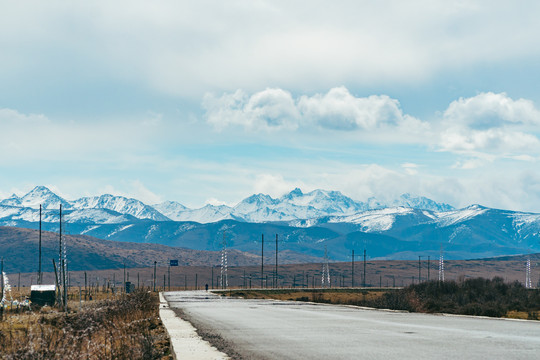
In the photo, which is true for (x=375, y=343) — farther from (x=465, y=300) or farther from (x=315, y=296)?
(x=315, y=296)

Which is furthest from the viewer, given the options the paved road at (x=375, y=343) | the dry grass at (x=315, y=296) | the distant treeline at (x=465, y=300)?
the dry grass at (x=315, y=296)

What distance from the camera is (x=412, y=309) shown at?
37.4 m

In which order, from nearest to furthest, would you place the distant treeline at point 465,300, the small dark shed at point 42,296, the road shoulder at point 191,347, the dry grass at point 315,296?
the road shoulder at point 191,347 → the distant treeline at point 465,300 → the small dark shed at point 42,296 → the dry grass at point 315,296

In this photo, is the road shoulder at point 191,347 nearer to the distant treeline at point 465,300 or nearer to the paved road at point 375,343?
the paved road at point 375,343

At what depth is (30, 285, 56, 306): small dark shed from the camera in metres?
58.6

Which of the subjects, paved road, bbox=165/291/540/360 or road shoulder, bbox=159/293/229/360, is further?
paved road, bbox=165/291/540/360

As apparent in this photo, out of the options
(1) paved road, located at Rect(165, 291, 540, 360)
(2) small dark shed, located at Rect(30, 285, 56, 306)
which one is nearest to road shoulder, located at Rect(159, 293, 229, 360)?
(1) paved road, located at Rect(165, 291, 540, 360)

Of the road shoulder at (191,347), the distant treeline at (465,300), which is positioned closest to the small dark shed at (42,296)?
the distant treeline at (465,300)

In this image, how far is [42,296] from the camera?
58781 mm

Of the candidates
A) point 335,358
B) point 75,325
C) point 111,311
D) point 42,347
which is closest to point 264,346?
point 335,358

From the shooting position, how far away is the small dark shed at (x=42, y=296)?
58594 mm

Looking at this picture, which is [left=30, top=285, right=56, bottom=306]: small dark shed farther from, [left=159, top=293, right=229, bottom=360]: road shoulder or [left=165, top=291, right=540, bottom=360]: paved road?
[left=159, top=293, right=229, bottom=360]: road shoulder

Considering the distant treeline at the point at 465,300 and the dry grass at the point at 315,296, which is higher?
the distant treeline at the point at 465,300

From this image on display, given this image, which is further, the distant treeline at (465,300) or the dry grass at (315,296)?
the dry grass at (315,296)
